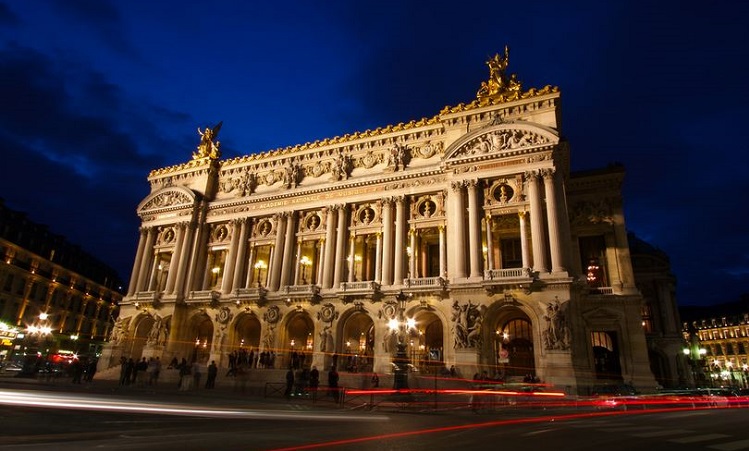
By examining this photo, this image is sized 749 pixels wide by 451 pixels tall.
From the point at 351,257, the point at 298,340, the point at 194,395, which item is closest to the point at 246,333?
the point at 298,340

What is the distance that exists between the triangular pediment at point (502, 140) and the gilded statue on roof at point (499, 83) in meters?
3.43

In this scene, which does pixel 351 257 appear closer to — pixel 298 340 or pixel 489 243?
pixel 298 340

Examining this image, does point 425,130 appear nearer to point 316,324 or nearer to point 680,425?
point 316,324

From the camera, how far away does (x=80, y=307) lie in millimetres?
61469

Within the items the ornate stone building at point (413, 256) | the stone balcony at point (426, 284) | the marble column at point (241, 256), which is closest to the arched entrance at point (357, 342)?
the ornate stone building at point (413, 256)

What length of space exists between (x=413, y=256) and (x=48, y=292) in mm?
47750

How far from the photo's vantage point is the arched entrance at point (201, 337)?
129ft

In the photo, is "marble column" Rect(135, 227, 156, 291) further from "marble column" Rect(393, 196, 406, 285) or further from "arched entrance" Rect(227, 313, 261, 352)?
"marble column" Rect(393, 196, 406, 285)

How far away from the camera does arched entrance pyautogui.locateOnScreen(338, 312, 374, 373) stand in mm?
31547

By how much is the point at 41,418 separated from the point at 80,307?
6156cm

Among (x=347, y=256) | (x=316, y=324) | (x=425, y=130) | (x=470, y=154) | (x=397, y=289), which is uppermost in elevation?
(x=425, y=130)

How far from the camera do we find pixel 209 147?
46125mm

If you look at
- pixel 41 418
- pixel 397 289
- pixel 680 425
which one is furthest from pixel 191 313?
pixel 680 425

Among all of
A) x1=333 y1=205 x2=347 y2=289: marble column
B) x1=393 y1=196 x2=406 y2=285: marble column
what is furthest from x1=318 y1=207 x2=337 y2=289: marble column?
x1=393 y1=196 x2=406 y2=285: marble column
